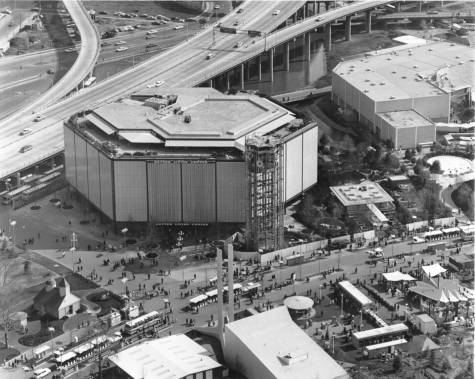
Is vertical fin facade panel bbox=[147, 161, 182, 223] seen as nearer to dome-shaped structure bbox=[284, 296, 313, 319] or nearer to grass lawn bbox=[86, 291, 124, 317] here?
grass lawn bbox=[86, 291, 124, 317]

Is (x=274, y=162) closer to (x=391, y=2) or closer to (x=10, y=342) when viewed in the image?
(x=10, y=342)

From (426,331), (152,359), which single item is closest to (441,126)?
(426,331)

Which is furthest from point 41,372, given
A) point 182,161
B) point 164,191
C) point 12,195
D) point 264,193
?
point 12,195

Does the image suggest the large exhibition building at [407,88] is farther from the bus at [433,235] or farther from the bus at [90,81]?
the bus at [90,81]

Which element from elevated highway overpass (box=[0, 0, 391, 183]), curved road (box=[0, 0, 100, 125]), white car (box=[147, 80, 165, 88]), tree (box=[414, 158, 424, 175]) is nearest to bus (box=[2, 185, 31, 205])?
elevated highway overpass (box=[0, 0, 391, 183])

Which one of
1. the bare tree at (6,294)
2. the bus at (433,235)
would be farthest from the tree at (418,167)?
the bare tree at (6,294)

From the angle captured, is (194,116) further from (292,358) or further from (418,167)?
(292,358)
